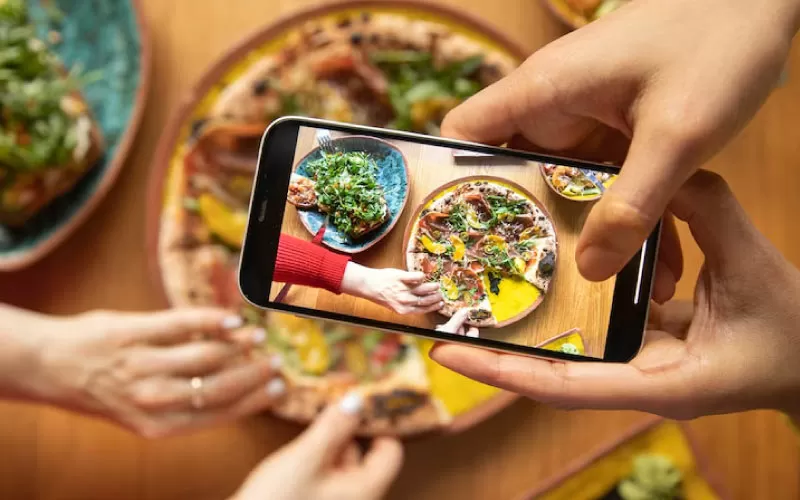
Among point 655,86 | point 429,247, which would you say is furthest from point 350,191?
point 655,86

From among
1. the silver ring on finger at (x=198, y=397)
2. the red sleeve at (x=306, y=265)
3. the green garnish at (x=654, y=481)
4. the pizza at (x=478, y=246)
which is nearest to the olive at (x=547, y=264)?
the pizza at (x=478, y=246)

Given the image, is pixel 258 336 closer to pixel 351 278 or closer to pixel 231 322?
pixel 231 322

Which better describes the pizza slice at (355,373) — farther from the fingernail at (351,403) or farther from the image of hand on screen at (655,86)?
the image of hand on screen at (655,86)

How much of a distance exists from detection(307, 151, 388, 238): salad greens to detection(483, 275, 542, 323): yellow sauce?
153 millimetres

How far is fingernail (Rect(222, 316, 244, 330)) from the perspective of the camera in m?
0.94

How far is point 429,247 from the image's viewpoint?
66cm

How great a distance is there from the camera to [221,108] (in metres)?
0.91

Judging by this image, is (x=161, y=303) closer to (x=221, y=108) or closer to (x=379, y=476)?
(x=221, y=108)

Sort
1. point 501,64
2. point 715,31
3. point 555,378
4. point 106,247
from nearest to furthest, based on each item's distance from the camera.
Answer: point 715,31 → point 555,378 → point 501,64 → point 106,247

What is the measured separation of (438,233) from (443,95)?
38 cm

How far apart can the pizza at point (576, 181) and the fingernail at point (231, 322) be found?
1.80ft

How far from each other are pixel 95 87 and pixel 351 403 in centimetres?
69

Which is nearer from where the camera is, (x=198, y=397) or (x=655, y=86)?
(x=655, y=86)

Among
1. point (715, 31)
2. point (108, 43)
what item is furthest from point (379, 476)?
point (108, 43)
